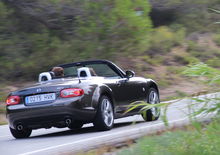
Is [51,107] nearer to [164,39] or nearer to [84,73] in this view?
[84,73]

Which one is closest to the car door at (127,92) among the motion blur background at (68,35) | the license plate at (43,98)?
A: the license plate at (43,98)

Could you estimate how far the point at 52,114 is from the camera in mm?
9672

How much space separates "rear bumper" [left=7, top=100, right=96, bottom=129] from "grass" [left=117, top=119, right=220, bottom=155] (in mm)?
3077

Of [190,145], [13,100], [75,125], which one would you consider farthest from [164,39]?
[190,145]

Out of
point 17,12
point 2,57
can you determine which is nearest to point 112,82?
point 2,57

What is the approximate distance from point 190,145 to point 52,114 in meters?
3.95

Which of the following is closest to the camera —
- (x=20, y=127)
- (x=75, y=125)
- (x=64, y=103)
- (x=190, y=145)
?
(x=190, y=145)

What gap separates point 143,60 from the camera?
30203mm

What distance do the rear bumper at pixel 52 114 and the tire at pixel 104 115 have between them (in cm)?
16

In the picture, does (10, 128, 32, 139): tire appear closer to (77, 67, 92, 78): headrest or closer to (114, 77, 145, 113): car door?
(77, 67, 92, 78): headrest

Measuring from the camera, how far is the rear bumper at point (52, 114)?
967cm

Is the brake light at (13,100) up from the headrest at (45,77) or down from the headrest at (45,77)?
down

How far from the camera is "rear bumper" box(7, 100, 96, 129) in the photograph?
31.7 feet

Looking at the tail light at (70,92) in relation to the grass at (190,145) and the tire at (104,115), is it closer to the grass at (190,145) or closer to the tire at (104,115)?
the tire at (104,115)
